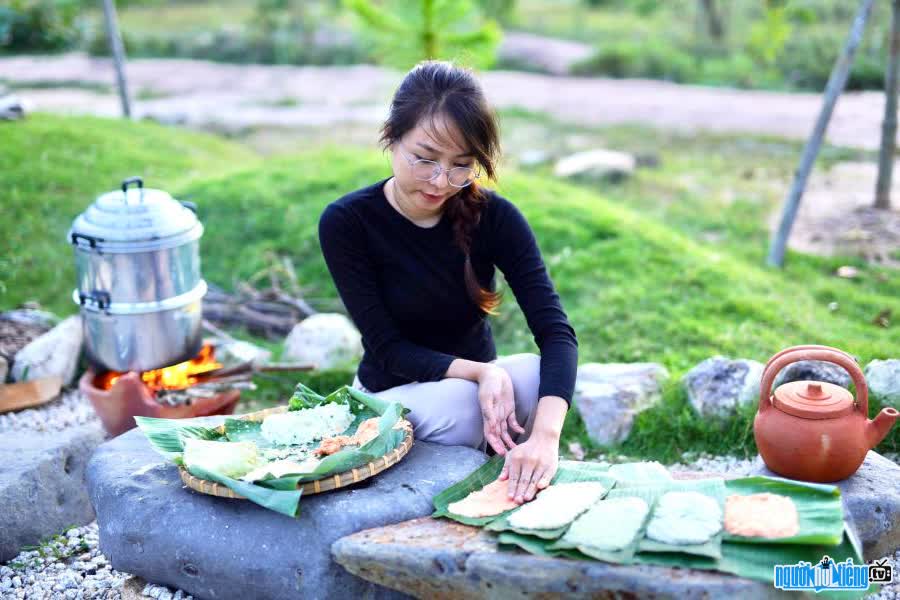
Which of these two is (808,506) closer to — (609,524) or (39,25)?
(609,524)

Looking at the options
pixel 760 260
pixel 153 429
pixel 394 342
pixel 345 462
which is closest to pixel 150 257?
pixel 153 429

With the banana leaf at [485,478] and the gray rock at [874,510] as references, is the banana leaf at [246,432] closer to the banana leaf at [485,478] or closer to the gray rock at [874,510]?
the banana leaf at [485,478]

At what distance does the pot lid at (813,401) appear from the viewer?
280 centimetres

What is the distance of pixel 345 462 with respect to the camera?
262 centimetres

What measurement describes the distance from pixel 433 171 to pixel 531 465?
981mm

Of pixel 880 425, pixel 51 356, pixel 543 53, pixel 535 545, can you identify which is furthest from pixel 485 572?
pixel 543 53

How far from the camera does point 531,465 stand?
2.68 metres

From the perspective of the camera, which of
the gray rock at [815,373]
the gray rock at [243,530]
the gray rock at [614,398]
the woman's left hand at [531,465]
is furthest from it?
the gray rock at [614,398]

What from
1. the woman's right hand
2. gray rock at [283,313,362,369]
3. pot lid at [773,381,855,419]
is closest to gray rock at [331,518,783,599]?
the woman's right hand

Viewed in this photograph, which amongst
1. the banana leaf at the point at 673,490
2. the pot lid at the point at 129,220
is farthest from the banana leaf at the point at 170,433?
the banana leaf at the point at 673,490

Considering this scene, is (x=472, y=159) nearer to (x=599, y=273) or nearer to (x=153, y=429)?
(x=153, y=429)

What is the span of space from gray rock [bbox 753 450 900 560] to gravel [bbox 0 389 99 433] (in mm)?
3400

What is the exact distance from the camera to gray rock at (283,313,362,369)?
15.8ft

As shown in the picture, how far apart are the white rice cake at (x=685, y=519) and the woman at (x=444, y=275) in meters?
0.48
